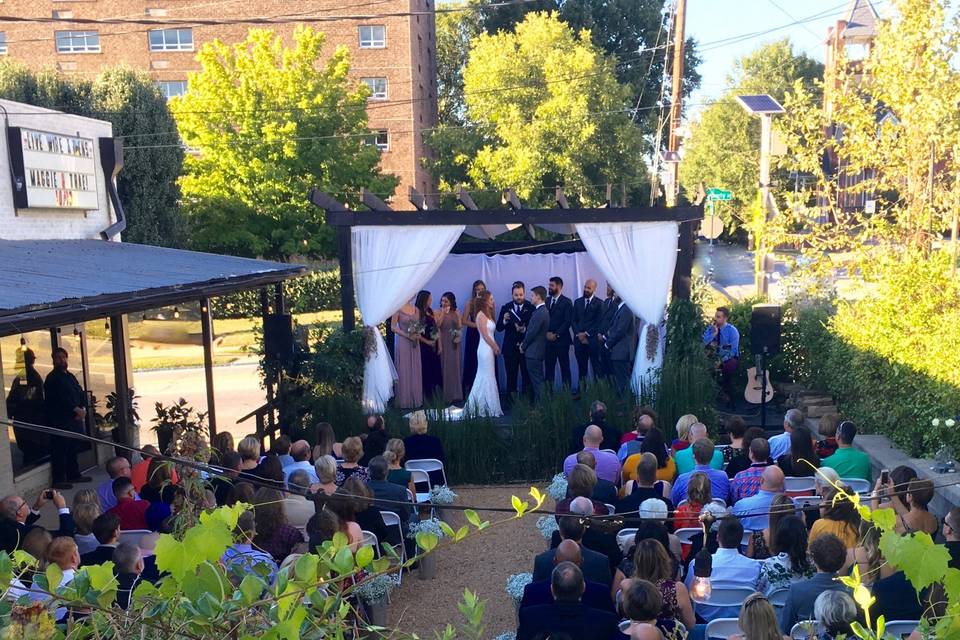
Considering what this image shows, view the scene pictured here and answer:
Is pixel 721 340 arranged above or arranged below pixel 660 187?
below

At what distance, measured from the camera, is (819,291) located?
1252cm

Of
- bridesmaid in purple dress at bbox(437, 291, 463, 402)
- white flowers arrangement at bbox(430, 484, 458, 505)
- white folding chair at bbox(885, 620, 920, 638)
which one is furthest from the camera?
bridesmaid in purple dress at bbox(437, 291, 463, 402)

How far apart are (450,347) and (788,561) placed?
8057 millimetres

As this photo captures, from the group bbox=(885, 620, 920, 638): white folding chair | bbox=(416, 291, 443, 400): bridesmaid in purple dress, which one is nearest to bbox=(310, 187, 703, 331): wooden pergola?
bbox=(416, 291, 443, 400): bridesmaid in purple dress

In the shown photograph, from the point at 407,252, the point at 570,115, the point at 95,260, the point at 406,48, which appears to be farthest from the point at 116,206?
the point at 406,48

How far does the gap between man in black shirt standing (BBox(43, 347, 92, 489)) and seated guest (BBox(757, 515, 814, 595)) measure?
7.58m

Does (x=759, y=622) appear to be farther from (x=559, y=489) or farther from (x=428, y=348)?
(x=428, y=348)

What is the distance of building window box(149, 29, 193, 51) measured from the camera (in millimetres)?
40344

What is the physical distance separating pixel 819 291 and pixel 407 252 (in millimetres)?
5799

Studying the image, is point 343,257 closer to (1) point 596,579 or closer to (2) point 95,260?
(2) point 95,260

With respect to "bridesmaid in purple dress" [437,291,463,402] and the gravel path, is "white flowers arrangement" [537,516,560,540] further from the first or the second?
"bridesmaid in purple dress" [437,291,463,402]

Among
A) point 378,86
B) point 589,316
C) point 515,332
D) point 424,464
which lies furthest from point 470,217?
point 378,86

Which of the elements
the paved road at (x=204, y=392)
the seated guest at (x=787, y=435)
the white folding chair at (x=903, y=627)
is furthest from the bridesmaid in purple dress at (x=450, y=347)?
the white folding chair at (x=903, y=627)

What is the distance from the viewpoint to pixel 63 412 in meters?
9.66
